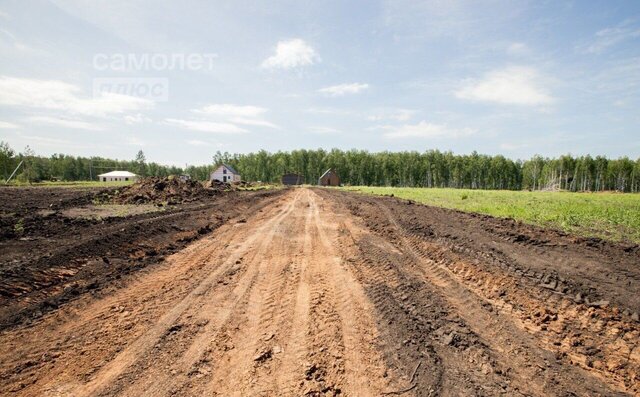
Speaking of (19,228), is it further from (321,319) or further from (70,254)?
(321,319)

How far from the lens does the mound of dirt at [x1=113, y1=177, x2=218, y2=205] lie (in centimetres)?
2397

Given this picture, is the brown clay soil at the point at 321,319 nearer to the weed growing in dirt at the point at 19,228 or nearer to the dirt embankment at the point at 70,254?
the dirt embankment at the point at 70,254

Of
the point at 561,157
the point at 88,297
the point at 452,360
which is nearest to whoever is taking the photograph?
the point at 452,360

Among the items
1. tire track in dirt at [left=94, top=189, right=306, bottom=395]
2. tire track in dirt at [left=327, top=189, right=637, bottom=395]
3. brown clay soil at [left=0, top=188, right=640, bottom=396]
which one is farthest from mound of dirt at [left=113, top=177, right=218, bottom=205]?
tire track in dirt at [left=327, top=189, right=637, bottom=395]

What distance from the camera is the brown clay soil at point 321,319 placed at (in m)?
3.59

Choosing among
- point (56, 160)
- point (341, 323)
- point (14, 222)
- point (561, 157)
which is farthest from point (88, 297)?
point (56, 160)

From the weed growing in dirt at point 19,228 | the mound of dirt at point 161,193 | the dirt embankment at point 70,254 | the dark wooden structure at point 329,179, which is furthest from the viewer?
the dark wooden structure at point 329,179

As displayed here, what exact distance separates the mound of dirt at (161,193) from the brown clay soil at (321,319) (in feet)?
50.1

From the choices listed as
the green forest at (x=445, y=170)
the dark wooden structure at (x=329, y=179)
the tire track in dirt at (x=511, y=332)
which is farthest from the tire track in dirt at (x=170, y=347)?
the green forest at (x=445, y=170)

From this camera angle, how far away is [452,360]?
3930 mm

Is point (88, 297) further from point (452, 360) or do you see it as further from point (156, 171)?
point (156, 171)

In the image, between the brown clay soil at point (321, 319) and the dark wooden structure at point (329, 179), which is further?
the dark wooden structure at point (329, 179)

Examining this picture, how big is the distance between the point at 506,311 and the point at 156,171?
513 feet

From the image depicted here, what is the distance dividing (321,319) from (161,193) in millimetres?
26050
